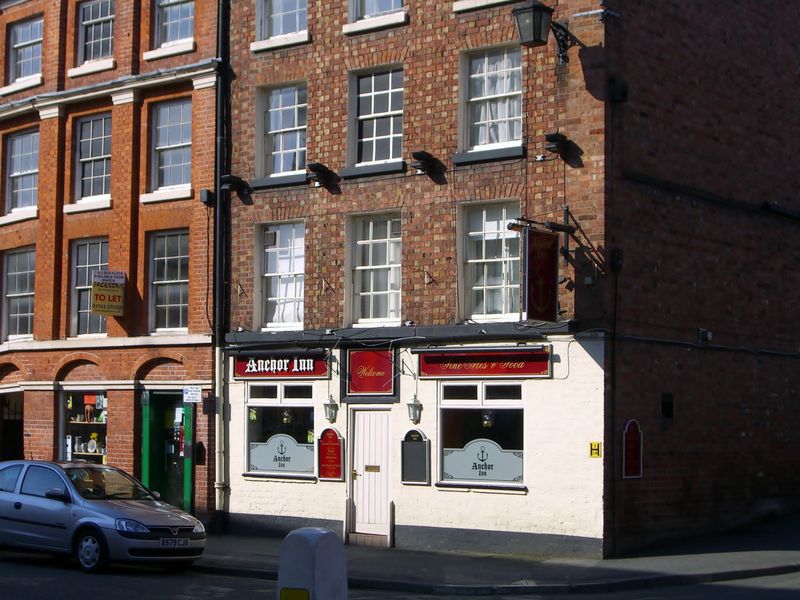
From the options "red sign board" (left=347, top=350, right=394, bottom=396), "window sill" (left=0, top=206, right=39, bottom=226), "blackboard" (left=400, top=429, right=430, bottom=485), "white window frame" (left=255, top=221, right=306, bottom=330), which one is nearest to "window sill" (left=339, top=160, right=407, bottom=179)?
"white window frame" (left=255, top=221, right=306, bottom=330)

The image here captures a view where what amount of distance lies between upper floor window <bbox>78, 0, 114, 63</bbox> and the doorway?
287 inches

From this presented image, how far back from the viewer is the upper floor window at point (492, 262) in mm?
20281

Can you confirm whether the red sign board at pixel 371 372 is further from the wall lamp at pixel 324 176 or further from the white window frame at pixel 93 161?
the white window frame at pixel 93 161

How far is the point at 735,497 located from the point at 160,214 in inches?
469

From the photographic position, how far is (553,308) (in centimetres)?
1905

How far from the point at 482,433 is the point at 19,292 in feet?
40.5

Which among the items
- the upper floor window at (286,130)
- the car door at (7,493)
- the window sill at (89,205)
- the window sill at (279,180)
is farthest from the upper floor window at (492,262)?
the window sill at (89,205)

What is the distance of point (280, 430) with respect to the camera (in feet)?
74.9

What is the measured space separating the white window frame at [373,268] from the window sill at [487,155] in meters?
1.69

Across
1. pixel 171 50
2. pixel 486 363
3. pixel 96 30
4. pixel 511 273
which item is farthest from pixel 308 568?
pixel 96 30

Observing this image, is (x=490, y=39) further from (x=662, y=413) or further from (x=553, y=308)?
(x=662, y=413)

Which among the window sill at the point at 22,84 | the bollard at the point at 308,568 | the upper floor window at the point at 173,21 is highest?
the upper floor window at the point at 173,21

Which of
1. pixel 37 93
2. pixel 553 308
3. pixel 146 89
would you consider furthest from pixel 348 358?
pixel 37 93

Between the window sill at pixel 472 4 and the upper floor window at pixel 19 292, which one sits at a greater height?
the window sill at pixel 472 4
